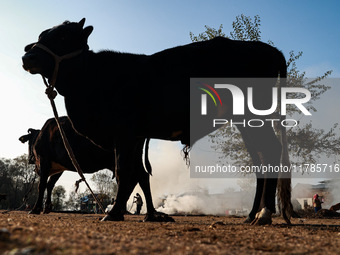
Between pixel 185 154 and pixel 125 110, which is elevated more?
pixel 125 110

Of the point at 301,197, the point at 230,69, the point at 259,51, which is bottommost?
the point at 301,197

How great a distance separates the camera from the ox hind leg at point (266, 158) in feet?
16.9

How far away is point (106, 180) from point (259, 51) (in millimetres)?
57852

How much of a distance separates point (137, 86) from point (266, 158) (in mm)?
2463

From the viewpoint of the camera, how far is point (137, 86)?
596cm

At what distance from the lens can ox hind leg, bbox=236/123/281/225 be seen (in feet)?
16.9

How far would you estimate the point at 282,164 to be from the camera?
17.9ft

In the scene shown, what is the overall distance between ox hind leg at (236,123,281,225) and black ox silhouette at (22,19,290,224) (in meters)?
0.02

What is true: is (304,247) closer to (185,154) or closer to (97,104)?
(185,154)

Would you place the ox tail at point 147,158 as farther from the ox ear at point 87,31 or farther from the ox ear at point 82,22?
the ox ear at point 82,22

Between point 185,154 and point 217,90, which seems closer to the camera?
point 217,90

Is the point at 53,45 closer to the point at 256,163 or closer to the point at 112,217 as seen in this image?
the point at 112,217

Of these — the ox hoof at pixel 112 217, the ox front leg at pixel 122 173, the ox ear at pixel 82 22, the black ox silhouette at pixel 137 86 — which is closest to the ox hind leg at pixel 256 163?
the black ox silhouette at pixel 137 86

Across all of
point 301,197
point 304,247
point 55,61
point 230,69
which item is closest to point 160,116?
point 230,69
